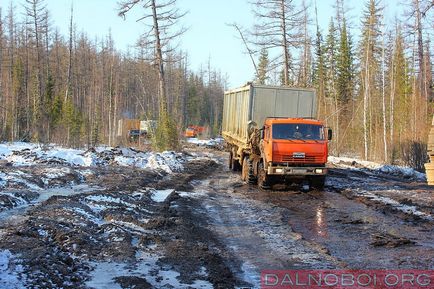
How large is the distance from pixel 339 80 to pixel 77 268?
2290 inches

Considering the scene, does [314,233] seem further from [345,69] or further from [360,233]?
[345,69]

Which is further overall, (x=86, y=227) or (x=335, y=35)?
(x=335, y=35)

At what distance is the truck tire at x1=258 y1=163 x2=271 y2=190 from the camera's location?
1625 centimetres

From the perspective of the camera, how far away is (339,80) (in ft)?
199

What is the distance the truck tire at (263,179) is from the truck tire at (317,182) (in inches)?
58.6

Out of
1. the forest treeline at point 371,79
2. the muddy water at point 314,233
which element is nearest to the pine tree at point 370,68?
the forest treeline at point 371,79

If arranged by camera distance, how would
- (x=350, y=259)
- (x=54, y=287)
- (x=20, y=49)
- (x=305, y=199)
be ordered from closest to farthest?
(x=54, y=287) → (x=350, y=259) → (x=305, y=199) → (x=20, y=49)

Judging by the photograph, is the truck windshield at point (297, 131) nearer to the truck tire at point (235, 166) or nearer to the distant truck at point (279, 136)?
the distant truck at point (279, 136)

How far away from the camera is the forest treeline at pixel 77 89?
3747 cm

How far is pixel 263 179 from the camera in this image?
16344 millimetres

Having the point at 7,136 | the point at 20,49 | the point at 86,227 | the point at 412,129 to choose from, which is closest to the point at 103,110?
the point at 20,49

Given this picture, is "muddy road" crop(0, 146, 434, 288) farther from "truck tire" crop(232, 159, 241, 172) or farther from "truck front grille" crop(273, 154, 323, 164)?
"truck tire" crop(232, 159, 241, 172)

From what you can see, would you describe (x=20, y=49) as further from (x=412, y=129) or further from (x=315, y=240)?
(x=315, y=240)

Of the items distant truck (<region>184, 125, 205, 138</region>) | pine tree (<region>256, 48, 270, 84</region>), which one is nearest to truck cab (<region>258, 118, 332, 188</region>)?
pine tree (<region>256, 48, 270, 84</region>)
